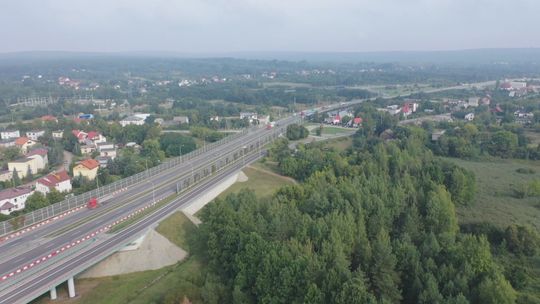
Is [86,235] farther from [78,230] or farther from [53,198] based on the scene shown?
[53,198]

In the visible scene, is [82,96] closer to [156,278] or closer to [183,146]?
[183,146]

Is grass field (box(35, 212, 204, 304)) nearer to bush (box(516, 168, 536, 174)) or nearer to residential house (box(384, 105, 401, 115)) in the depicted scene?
bush (box(516, 168, 536, 174))

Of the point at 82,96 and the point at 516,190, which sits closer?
the point at 516,190

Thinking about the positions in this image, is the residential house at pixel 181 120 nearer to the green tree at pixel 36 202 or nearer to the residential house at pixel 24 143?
the residential house at pixel 24 143

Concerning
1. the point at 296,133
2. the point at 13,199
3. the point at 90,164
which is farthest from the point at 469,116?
the point at 13,199

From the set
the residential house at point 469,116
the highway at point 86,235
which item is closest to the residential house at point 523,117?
the residential house at point 469,116

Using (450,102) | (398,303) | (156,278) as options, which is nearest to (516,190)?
(398,303)

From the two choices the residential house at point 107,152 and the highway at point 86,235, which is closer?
the highway at point 86,235
